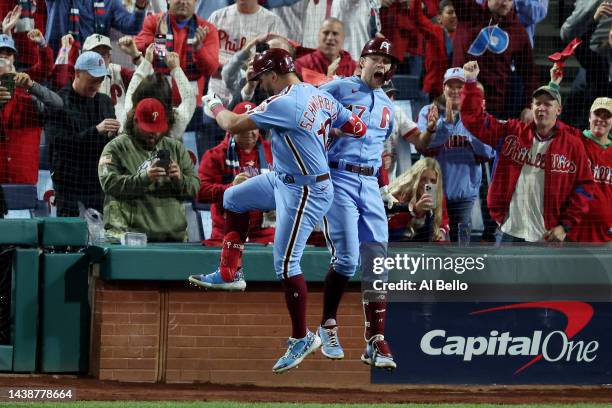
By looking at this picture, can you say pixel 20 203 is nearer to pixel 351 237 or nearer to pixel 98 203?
pixel 98 203

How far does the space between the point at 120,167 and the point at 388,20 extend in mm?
3124

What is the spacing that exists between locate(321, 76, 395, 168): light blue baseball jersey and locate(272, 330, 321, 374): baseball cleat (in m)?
1.01

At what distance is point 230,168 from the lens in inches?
369

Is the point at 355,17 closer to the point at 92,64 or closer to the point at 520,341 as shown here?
the point at 92,64

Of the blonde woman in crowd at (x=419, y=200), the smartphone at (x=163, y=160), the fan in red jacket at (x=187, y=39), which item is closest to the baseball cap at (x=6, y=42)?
the fan in red jacket at (x=187, y=39)

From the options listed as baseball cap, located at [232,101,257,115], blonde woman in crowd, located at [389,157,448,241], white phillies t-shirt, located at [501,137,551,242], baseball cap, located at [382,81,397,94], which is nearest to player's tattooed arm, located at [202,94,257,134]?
baseball cap, located at [232,101,257,115]

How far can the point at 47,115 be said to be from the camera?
33.7 ft

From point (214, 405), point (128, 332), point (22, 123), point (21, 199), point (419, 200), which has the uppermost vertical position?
point (22, 123)

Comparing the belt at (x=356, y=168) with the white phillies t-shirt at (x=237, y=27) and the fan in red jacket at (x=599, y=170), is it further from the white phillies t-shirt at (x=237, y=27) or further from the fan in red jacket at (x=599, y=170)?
the fan in red jacket at (x=599, y=170)

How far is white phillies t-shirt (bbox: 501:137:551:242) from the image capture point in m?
10.6

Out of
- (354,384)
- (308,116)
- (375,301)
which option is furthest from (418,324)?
(308,116)

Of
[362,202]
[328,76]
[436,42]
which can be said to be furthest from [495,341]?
[362,202]

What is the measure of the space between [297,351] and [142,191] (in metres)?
4.16

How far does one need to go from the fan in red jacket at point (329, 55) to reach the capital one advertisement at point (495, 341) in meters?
2.38
